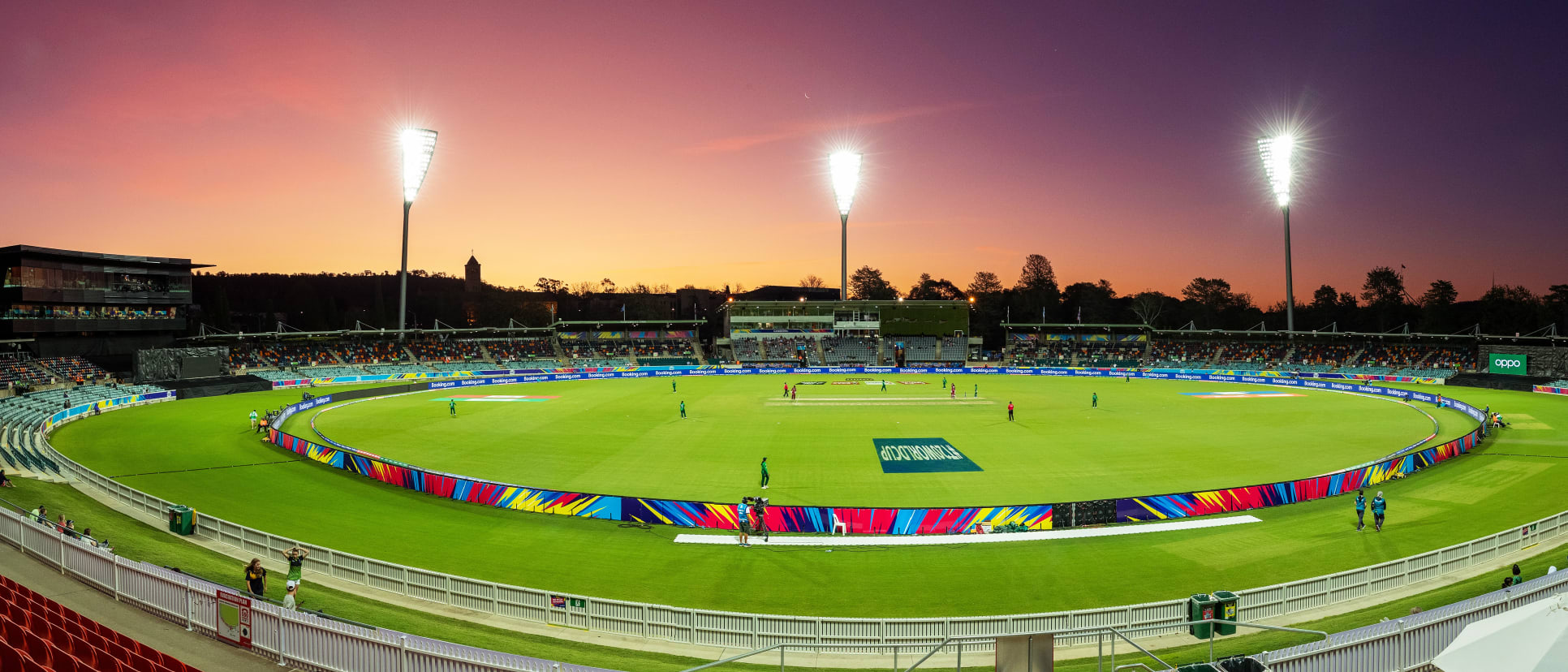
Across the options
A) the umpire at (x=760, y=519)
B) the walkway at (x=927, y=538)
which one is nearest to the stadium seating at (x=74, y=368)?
the walkway at (x=927, y=538)


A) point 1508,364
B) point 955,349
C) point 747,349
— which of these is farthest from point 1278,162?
point 747,349

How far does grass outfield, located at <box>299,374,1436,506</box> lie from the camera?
1037 inches

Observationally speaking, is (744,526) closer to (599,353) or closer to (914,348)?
(599,353)

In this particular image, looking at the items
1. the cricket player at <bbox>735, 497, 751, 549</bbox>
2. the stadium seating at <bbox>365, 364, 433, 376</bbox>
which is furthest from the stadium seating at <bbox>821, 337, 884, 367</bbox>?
the cricket player at <bbox>735, 497, 751, 549</bbox>

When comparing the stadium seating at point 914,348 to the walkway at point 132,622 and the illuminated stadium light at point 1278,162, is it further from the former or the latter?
the walkway at point 132,622

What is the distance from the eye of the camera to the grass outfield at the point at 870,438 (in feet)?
86.4

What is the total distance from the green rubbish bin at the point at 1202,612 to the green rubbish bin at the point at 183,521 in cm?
2224

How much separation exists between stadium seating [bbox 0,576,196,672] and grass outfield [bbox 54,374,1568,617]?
7.85 meters

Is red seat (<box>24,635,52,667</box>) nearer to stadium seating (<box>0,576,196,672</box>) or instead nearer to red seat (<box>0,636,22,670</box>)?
stadium seating (<box>0,576,196,672</box>)

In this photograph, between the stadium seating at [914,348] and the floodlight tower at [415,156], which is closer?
the floodlight tower at [415,156]

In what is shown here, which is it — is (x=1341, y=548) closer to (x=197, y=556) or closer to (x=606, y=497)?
(x=606, y=497)

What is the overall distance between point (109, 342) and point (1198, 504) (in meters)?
80.3

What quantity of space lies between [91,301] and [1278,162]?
109m

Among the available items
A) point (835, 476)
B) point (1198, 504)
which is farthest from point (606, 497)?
point (1198, 504)
